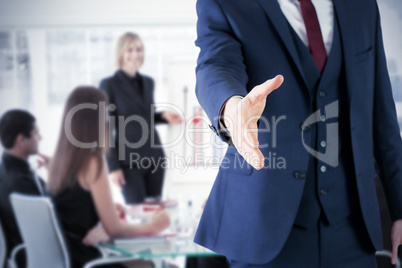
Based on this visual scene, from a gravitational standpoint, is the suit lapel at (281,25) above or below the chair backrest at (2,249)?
above

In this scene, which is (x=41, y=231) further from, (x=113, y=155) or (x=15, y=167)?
(x=113, y=155)

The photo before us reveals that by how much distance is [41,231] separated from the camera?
215 centimetres

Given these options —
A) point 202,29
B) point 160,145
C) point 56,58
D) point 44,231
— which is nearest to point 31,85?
point 56,58

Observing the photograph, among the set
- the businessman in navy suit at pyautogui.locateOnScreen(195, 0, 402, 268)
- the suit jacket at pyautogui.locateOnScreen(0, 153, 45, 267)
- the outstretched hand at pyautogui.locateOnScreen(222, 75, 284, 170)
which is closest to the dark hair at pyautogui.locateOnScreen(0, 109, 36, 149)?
the suit jacket at pyautogui.locateOnScreen(0, 153, 45, 267)

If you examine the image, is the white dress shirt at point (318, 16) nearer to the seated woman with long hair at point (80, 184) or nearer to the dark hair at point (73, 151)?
the seated woman with long hair at point (80, 184)

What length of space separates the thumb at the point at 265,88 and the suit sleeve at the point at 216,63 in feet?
0.22

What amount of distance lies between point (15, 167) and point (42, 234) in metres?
0.43

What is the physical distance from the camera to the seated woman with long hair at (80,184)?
2.13 m

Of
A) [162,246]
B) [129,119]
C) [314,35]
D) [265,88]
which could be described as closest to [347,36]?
[314,35]

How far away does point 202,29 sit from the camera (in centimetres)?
84

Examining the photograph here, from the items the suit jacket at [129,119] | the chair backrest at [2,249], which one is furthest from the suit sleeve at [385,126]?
the suit jacket at [129,119]

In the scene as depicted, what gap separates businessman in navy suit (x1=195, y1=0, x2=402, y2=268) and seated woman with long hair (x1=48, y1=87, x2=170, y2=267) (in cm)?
126

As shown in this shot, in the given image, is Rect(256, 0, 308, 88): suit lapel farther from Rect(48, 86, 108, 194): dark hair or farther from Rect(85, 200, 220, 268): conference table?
Rect(48, 86, 108, 194): dark hair

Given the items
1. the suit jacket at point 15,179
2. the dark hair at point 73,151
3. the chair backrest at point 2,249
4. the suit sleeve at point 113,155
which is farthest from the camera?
the suit sleeve at point 113,155
